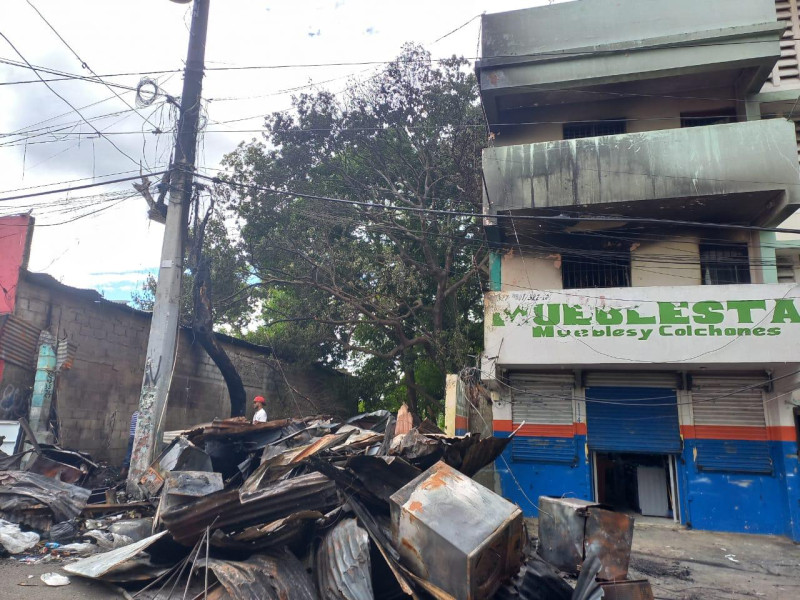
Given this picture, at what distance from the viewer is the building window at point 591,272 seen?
468 inches

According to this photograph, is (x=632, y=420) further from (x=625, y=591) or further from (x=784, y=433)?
(x=625, y=591)

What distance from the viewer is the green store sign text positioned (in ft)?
32.4

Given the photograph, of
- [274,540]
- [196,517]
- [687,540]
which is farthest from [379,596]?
[687,540]

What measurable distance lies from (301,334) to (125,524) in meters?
8.51

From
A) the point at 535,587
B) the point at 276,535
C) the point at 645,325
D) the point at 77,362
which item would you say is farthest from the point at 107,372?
the point at 645,325

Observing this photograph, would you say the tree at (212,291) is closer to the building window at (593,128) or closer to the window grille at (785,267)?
the building window at (593,128)

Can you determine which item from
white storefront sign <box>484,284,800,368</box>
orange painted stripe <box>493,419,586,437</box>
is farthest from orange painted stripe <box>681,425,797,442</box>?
orange painted stripe <box>493,419,586,437</box>

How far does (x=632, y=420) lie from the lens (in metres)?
11.4

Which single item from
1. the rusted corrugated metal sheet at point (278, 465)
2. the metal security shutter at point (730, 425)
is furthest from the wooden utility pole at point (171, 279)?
the metal security shutter at point (730, 425)

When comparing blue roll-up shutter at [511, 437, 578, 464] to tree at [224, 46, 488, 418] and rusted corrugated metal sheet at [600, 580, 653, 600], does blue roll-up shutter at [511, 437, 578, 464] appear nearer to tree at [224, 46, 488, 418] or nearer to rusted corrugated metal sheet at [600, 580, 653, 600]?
tree at [224, 46, 488, 418]

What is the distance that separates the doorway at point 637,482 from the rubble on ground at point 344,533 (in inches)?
233

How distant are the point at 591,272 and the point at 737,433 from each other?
163 inches

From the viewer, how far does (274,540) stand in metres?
5.68

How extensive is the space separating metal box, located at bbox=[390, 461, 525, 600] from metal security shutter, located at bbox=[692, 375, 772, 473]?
7111 millimetres
